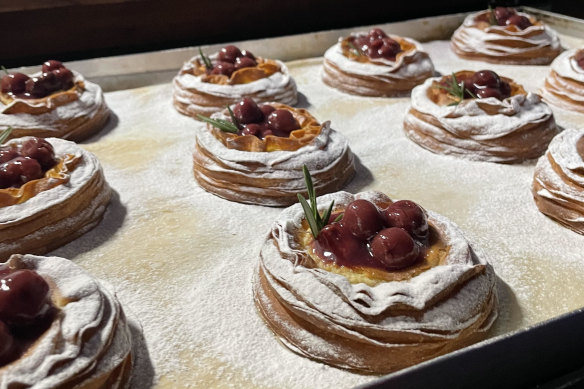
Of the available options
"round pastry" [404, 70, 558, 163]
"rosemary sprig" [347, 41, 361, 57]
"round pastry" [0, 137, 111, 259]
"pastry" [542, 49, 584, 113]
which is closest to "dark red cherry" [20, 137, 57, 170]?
"round pastry" [0, 137, 111, 259]

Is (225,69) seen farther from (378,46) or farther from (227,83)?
(378,46)

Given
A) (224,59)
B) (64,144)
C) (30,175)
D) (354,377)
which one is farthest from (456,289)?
(224,59)

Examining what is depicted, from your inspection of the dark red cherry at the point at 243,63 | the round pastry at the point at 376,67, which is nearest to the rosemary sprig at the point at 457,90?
the round pastry at the point at 376,67

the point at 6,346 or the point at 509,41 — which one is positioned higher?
the point at 6,346

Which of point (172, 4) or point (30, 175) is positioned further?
point (172, 4)

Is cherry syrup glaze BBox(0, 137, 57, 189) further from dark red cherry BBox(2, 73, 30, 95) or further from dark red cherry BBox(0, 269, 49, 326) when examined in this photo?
dark red cherry BBox(0, 269, 49, 326)

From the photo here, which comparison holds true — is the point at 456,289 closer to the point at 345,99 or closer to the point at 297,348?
the point at 297,348

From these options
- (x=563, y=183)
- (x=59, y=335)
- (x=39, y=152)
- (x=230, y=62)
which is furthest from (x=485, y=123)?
(x=59, y=335)
